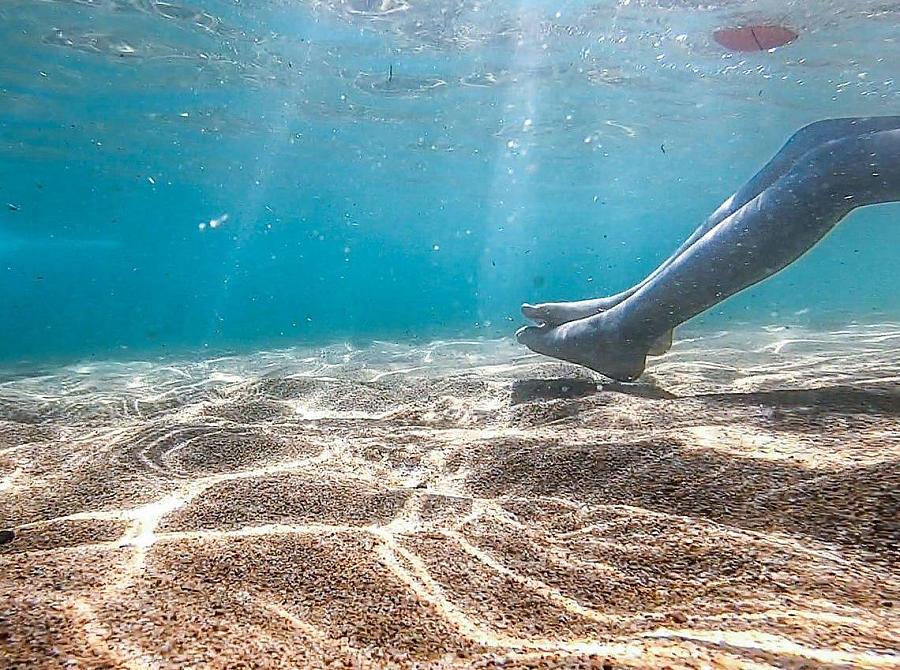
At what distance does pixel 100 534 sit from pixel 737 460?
2.99m

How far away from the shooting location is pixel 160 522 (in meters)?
2.45

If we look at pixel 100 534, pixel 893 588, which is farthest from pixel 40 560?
pixel 893 588

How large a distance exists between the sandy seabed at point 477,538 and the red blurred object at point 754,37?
47.9ft

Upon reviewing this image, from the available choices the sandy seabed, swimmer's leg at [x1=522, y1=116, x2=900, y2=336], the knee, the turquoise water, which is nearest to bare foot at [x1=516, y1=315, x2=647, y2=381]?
swimmer's leg at [x1=522, y1=116, x2=900, y2=336]

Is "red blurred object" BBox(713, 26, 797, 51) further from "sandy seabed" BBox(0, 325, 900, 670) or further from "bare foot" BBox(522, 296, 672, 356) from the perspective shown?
"sandy seabed" BBox(0, 325, 900, 670)

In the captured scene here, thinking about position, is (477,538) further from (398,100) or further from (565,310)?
(398,100)

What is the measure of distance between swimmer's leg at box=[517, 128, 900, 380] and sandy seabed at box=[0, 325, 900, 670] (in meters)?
0.65

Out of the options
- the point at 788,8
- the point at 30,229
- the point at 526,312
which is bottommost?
the point at 526,312

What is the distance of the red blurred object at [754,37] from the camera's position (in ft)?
47.7

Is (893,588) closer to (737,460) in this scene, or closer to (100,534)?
(737,460)

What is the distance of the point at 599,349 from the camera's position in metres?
4.78

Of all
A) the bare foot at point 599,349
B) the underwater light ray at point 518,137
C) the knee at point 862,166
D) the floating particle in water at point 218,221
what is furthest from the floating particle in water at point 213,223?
the knee at point 862,166

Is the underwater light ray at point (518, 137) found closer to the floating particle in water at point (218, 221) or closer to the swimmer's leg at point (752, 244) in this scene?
the swimmer's leg at point (752, 244)

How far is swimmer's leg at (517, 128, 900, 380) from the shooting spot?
3.52m
